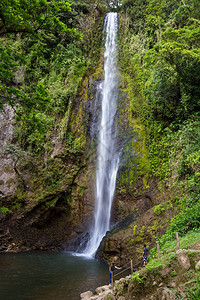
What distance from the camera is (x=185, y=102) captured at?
41.2 feet

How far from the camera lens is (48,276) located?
31.2 ft

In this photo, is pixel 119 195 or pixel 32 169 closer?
pixel 119 195

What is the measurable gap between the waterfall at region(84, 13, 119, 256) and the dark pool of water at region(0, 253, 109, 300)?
218cm

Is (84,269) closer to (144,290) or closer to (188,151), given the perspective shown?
(144,290)

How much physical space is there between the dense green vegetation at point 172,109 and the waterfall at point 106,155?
4.65 feet

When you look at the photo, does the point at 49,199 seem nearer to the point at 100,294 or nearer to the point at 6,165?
the point at 6,165

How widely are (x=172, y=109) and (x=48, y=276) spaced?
10.8m

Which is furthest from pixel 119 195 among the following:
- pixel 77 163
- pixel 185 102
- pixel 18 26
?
pixel 18 26

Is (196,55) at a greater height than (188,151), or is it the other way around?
→ (196,55)

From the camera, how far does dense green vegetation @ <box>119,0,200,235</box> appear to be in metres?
10.4

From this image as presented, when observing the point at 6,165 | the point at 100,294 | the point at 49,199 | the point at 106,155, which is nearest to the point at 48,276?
the point at 100,294

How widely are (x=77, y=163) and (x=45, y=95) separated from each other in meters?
10.6

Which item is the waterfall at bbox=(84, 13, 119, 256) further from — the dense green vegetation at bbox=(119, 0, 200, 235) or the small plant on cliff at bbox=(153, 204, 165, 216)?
the small plant on cliff at bbox=(153, 204, 165, 216)

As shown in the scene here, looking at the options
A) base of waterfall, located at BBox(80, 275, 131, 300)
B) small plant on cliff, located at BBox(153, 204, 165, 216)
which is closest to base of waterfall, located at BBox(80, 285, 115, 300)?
base of waterfall, located at BBox(80, 275, 131, 300)
